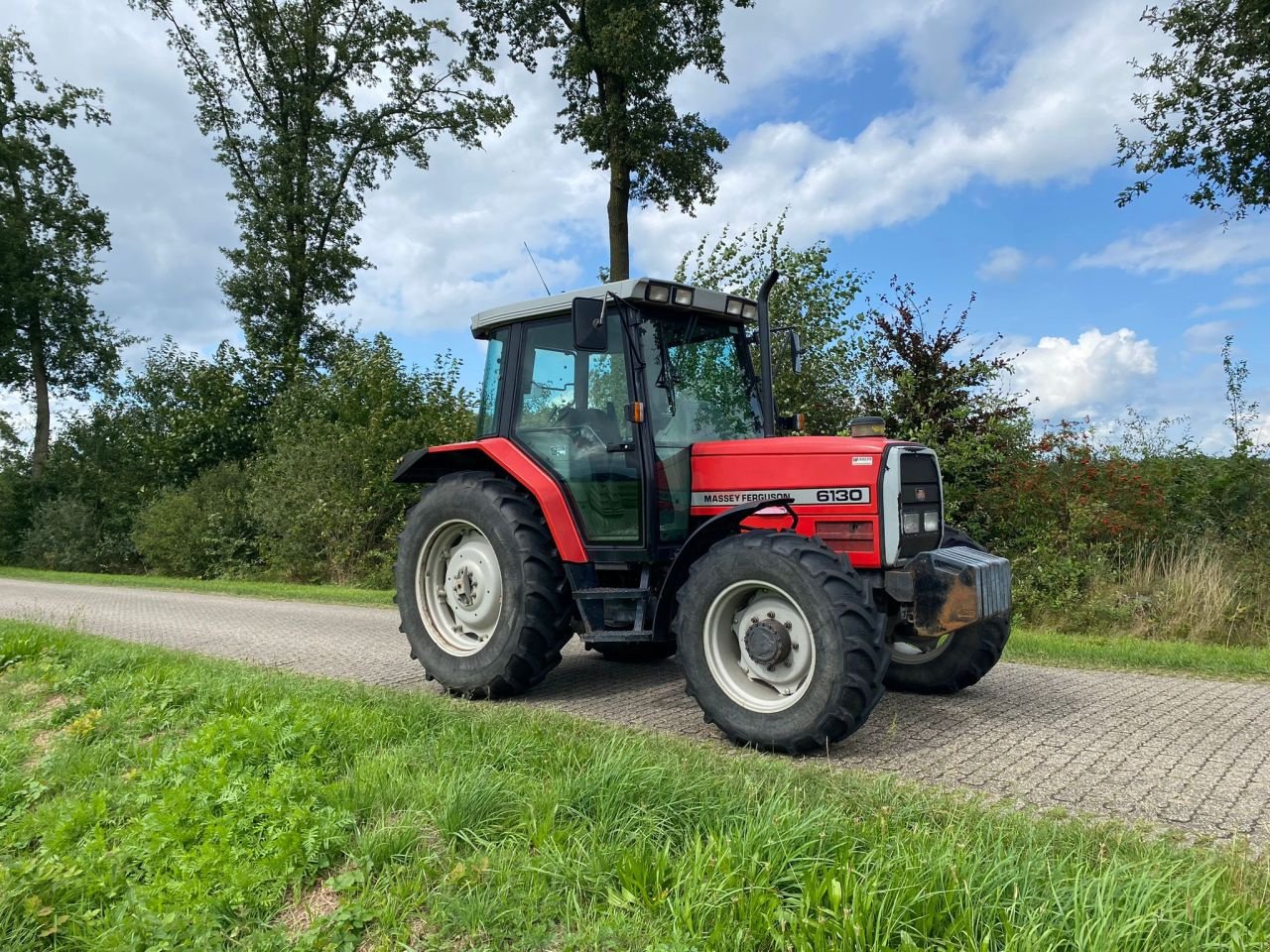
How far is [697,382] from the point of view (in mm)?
5508

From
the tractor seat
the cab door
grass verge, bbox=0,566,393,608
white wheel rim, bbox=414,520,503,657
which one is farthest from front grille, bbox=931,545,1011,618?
grass verge, bbox=0,566,393,608

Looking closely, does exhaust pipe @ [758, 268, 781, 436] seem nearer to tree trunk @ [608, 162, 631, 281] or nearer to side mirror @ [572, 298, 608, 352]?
side mirror @ [572, 298, 608, 352]

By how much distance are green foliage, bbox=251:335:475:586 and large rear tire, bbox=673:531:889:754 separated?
456 inches

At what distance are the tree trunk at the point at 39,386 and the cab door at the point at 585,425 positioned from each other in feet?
89.9

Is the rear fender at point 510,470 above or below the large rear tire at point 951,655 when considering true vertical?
above

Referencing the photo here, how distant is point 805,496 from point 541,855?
8.53 feet

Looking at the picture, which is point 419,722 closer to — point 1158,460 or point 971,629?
point 971,629

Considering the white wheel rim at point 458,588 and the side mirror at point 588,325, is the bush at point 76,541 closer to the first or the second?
the white wheel rim at point 458,588

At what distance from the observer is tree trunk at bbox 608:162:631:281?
1598 centimetres

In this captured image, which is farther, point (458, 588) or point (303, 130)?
point (303, 130)

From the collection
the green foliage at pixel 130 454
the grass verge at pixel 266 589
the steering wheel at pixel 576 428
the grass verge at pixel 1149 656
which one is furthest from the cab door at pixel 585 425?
the green foliage at pixel 130 454

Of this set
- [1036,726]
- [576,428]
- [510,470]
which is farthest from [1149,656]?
[510,470]

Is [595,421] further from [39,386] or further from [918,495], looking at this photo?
[39,386]

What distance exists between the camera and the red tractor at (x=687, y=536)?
4293 mm
